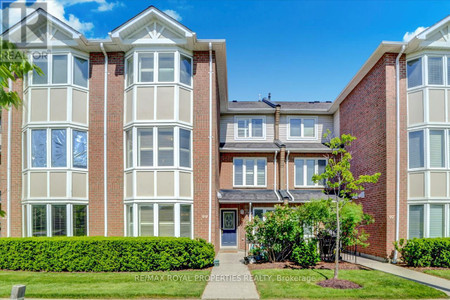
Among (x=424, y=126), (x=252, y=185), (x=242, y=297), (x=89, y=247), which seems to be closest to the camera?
(x=242, y=297)

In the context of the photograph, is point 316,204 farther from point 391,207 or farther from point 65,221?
point 65,221

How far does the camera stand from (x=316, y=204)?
13.1 metres

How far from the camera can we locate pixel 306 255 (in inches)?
496

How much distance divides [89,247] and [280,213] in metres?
7.28

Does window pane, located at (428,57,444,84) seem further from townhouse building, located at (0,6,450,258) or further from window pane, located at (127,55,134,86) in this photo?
window pane, located at (127,55,134,86)

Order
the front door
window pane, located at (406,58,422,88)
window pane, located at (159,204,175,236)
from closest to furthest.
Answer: window pane, located at (159,204,175,236), window pane, located at (406,58,422,88), the front door

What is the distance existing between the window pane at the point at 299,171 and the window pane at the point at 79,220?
11.9 meters

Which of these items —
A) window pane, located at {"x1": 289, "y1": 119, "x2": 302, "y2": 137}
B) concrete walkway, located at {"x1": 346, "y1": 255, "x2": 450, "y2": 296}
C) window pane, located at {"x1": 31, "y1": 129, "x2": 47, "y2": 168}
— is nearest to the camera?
concrete walkway, located at {"x1": 346, "y1": 255, "x2": 450, "y2": 296}

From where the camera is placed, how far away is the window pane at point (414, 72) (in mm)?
14434

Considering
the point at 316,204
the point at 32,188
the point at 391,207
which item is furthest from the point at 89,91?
the point at 391,207

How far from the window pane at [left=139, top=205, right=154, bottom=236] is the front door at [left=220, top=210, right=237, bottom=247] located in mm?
6037

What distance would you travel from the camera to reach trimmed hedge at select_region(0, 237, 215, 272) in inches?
477

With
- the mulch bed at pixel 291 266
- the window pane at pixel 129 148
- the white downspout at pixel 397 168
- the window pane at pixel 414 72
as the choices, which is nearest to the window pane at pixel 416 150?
the white downspout at pixel 397 168

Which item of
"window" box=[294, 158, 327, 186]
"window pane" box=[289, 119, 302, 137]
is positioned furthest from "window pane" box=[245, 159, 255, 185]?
"window pane" box=[289, 119, 302, 137]
